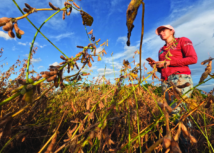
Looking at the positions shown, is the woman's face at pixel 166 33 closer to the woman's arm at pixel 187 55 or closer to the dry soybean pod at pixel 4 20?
the woman's arm at pixel 187 55

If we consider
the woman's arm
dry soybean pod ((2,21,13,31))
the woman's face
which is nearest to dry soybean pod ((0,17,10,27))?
dry soybean pod ((2,21,13,31))

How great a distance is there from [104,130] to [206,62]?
33.4 inches

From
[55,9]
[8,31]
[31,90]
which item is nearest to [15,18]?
[8,31]

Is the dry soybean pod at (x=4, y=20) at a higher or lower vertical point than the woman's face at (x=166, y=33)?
lower

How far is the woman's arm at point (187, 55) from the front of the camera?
232 cm

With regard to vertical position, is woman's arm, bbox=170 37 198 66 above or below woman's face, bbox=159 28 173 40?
below

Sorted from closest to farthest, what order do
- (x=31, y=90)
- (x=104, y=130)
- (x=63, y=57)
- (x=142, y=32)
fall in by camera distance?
(x=142, y=32), (x=31, y=90), (x=63, y=57), (x=104, y=130)

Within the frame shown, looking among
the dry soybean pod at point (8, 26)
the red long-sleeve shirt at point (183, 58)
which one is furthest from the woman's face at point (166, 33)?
the dry soybean pod at point (8, 26)

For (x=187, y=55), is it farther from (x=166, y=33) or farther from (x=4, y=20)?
(x=4, y=20)

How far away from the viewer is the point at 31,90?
23.4 inches

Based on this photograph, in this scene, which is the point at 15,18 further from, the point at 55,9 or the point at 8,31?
the point at 55,9

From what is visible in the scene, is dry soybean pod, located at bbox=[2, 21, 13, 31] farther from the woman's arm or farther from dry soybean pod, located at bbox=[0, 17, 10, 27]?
the woman's arm

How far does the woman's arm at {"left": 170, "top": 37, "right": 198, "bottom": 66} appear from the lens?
232 cm

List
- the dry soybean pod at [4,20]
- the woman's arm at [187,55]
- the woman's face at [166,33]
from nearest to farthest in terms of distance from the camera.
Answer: the dry soybean pod at [4,20]
the woman's arm at [187,55]
the woman's face at [166,33]
